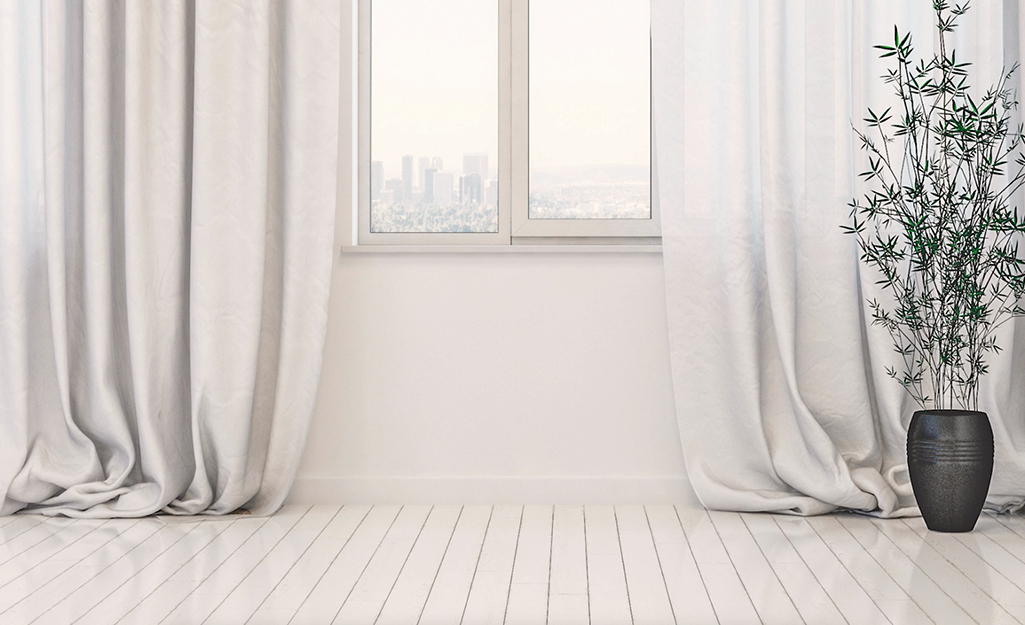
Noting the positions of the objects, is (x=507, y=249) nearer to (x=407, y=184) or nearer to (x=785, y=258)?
(x=407, y=184)

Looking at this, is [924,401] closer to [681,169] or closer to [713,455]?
[713,455]

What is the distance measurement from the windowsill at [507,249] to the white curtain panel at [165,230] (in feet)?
0.56

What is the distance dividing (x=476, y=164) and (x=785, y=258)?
0.97 m

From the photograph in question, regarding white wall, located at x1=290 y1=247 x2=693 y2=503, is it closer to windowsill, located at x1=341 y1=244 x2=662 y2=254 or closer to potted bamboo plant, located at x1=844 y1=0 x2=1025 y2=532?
windowsill, located at x1=341 y1=244 x2=662 y2=254

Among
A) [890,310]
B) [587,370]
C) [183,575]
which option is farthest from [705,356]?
[183,575]

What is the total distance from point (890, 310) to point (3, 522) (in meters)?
2.52

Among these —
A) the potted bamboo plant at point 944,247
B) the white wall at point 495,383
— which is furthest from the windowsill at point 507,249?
the potted bamboo plant at point 944,247

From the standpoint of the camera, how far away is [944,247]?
7.73ft

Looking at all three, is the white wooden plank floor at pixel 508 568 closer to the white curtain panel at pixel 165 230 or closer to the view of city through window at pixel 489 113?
the white curtain panel at pixel 165 230

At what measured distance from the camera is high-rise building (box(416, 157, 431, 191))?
9.45 ft

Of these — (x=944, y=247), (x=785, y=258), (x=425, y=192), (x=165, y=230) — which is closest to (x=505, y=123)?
(x=425, y=192)

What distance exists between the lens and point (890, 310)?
257 cm

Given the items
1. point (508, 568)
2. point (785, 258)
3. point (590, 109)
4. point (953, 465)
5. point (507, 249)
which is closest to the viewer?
point (508, 568)

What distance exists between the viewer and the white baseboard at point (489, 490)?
2.75 m
